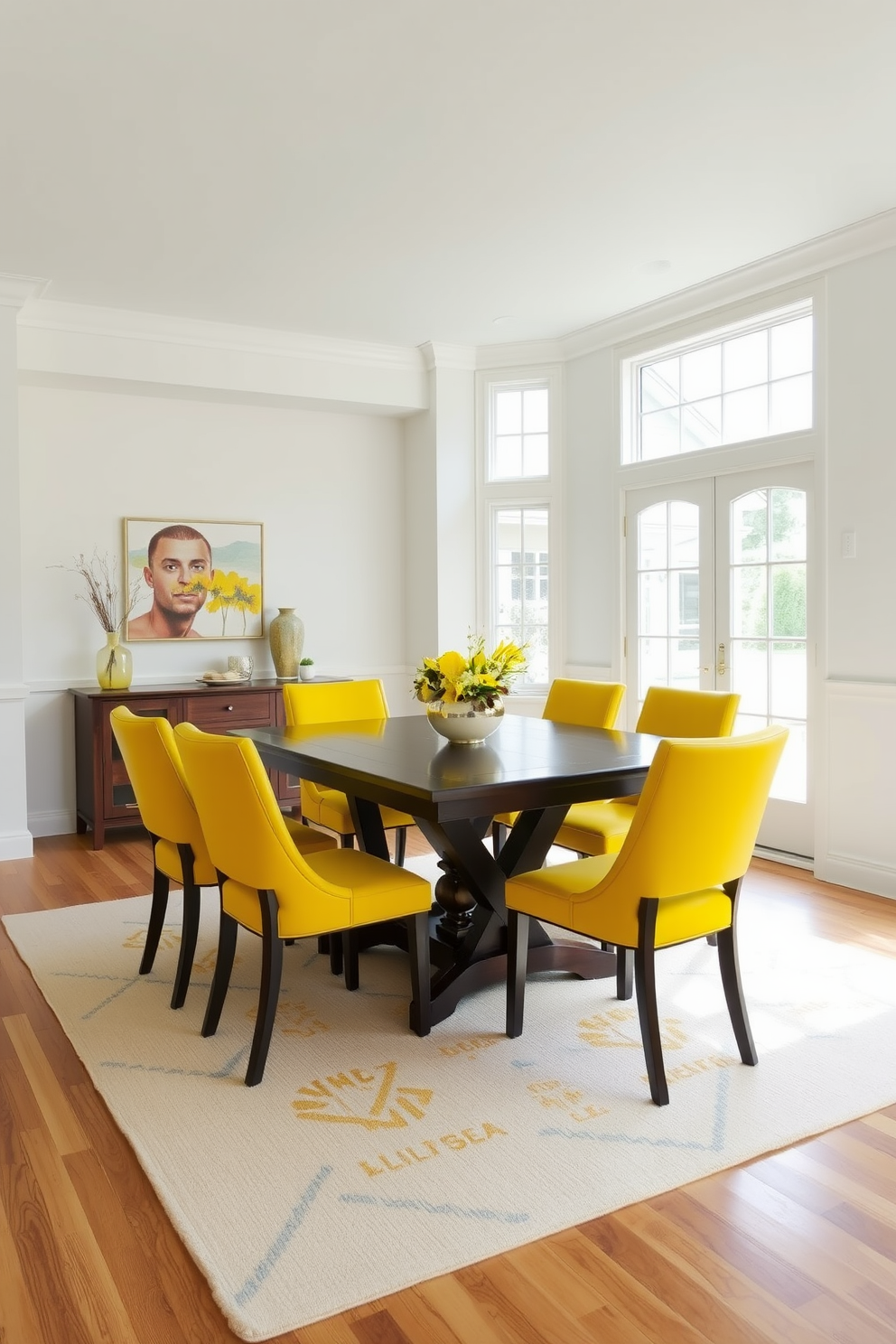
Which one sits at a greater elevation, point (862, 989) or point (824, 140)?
point (824, 140)

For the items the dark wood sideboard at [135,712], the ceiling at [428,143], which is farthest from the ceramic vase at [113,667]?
the ceiling at [428,143]

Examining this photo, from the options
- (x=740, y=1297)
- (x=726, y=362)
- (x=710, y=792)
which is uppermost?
(x=726, y=362)

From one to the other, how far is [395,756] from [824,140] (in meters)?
2.63

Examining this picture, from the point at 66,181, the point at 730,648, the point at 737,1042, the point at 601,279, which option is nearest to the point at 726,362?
the point at 601,279

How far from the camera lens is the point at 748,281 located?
16.1 feet

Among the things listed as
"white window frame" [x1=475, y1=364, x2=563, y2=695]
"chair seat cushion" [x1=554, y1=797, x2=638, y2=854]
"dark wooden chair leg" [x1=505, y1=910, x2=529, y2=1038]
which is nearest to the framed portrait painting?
"white window frame" [x1=475, y1=364, x2=563, y2=695]

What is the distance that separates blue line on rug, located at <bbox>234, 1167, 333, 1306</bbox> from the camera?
71.2 inches

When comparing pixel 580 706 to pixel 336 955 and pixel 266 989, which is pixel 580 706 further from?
pixel 266 989

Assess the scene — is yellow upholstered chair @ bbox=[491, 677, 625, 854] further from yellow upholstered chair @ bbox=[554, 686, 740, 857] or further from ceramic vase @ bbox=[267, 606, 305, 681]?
ceramic vase @ bbox=[267, 606, 305, 681]

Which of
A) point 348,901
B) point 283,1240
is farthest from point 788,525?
point 283,1240

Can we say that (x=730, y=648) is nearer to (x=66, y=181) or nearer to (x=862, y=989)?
(x=862, y=989)

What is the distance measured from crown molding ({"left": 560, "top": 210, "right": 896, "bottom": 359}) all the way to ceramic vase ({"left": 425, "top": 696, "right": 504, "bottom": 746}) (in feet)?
8.88

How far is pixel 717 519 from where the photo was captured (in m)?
5.19

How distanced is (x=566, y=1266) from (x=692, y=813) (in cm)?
101
